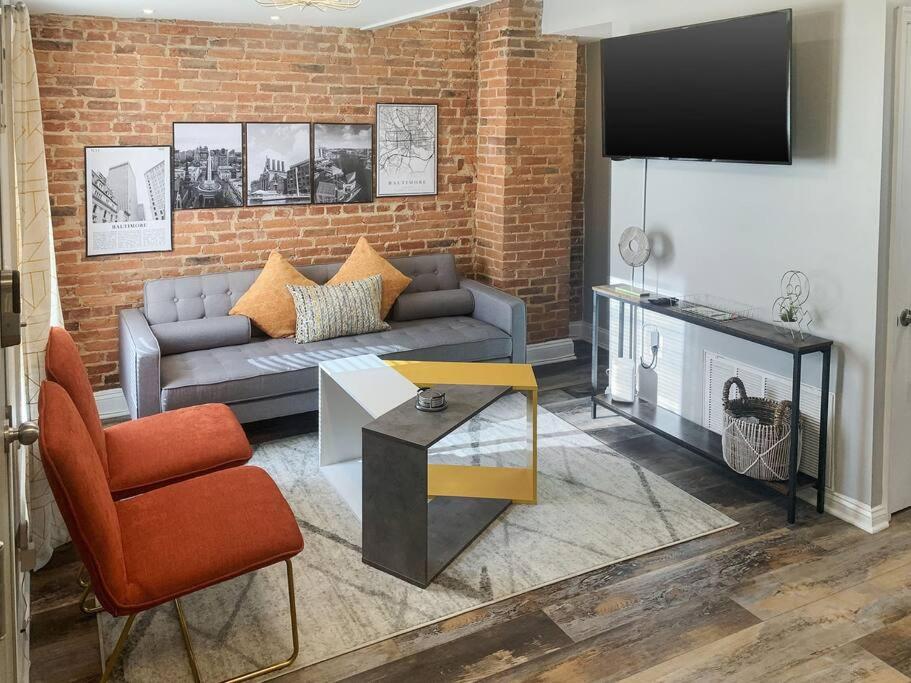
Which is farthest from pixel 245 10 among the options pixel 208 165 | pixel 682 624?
pixel 682 624

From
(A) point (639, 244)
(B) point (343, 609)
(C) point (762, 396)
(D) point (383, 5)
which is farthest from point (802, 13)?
(B) point (343, 609)

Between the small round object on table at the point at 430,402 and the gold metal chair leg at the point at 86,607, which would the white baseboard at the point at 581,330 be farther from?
the gold metal chair leg at the point at 86,607

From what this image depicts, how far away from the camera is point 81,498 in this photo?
2.33 metres

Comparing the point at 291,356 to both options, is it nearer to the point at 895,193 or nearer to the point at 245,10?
the point at 245,10

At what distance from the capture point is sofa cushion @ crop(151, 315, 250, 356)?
4.89 m

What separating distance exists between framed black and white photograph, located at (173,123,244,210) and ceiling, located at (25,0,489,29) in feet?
2.14

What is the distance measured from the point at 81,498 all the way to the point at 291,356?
2550mm

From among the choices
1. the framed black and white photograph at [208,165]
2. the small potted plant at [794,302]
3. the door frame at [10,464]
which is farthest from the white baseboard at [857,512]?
the framed black and white photograph at [208,165]

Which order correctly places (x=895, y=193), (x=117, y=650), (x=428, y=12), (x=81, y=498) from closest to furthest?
(x=81, y=498) → (x=117, y=650) → (x=895, y=193) → (x=428, y=12)

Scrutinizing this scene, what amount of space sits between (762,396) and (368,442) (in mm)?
2064

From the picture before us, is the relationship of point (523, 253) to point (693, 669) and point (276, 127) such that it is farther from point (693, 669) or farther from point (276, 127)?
point (693, 669)

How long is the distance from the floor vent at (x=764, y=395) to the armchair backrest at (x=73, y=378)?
2.98m

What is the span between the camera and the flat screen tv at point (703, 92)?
Answer: 12.0 feet

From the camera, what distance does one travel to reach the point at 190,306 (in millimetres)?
5148
